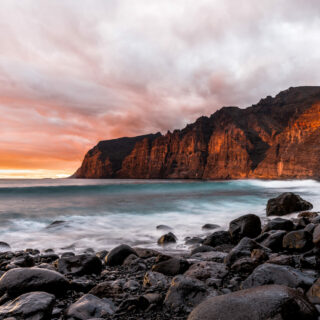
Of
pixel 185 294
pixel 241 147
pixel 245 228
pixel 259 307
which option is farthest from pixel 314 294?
pixel 241 147

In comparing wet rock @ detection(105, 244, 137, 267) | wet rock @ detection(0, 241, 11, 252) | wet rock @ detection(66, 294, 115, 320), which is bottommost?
wet rock @ detection(0, 241, 11, 252)

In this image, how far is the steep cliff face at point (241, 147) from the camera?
86.4m

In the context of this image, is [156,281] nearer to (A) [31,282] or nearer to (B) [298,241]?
(A) [31,282]

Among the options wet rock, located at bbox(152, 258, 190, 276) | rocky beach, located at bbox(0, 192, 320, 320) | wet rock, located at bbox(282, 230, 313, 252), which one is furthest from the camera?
wet rock, located at bbox(282, 230, 313, 252)

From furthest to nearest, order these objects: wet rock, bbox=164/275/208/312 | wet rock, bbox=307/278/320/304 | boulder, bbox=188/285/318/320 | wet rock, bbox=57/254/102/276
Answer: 1. wet rock, bbox=57/254/102/276
2. wet rock, bbox=164/275/208/312
3. wet rock, bbox=307/278/320/304
4. boulder, bbox=188/285/318/320

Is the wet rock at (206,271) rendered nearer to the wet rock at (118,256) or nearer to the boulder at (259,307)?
the boulder at (259,307)

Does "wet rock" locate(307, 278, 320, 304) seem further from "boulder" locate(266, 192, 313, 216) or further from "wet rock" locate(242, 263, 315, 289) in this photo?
"boulder" locate(266, 192, 313, 216)

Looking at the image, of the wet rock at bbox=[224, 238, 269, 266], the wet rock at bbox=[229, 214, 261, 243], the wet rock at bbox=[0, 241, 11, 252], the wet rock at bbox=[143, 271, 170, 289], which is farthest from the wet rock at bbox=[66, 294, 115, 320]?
the wet rock at bbox=[0, 241, 11, 252]

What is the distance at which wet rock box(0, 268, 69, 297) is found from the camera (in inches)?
127

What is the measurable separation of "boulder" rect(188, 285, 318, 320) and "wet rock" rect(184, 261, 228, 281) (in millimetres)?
1385

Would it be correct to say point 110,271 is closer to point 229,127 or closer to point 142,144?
point 229,127

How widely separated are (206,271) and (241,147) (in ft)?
402

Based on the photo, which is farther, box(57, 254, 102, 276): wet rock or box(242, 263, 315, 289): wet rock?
box(57, 254, 102, 276): wet rock

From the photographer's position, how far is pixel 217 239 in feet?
22.1
